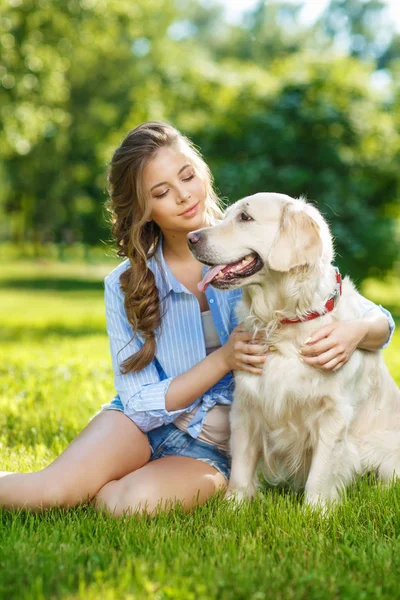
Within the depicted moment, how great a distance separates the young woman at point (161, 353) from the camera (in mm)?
3039

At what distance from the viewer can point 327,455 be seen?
10.2ft

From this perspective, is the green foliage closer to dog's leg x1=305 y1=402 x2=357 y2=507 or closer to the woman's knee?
dog's leg x1=305 y1=402 x2=357 y2=507

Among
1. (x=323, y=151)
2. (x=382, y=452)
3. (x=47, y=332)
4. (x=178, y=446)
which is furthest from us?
(x=323, y=151)

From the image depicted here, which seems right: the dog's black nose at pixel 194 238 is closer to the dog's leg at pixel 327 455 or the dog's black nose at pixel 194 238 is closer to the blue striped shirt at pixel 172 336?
the blue striped shirt at pixel 172 336

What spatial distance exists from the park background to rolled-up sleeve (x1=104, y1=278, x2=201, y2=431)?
0.49 meters

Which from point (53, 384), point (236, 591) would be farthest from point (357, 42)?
point (236, 591)

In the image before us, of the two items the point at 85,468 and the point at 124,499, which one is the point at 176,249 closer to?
the point at 85,468

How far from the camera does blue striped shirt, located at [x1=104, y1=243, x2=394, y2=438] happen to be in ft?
11.1

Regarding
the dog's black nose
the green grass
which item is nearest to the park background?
the green grass

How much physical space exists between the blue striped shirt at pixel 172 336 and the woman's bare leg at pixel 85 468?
11 cm

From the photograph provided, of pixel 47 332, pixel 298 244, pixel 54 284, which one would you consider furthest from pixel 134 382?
pixel 54 284

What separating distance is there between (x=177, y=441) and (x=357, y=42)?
38564 mm

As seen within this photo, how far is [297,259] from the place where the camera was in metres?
2.94

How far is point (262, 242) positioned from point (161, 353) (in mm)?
816
